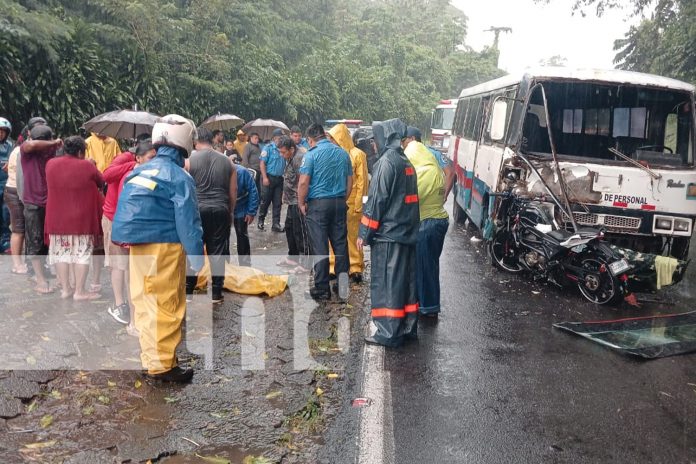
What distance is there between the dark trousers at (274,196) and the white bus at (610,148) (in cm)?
421

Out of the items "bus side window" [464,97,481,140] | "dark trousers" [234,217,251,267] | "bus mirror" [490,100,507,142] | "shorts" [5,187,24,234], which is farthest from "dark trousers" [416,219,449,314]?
"bus side window" [464,97,481,140]

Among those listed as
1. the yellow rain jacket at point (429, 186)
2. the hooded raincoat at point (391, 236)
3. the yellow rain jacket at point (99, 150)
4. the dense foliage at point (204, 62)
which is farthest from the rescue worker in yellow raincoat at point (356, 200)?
the dense foliage at point (204, 62)

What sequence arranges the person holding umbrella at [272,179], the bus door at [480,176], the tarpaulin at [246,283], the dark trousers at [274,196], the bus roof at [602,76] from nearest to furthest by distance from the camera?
the tarpaulin at [246,283] → the bus roof at [602,76] → the bus door at [480,176] → the person holding umbrella at [272,179] → the dark trousers at [274,196]

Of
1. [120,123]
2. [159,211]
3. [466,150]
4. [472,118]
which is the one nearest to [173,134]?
[159,211]

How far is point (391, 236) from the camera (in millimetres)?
5844

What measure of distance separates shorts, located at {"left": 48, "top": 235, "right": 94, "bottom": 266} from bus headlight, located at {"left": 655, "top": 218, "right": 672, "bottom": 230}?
6.46m

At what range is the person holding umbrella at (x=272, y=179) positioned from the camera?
1164 cm

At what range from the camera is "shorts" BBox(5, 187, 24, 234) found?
7446 mm

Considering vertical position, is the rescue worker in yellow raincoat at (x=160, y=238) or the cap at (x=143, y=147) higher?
the cap at (x=143, y=147)

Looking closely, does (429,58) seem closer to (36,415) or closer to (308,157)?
(308,157)

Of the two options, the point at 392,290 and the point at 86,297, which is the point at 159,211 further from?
the point at 86,297

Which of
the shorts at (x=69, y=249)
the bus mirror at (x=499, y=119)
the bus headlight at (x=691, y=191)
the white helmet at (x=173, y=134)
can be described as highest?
the bus mirror at (x=499, y=119)

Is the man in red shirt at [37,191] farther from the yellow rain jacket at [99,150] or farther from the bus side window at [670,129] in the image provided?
the bus side window at [670,129]

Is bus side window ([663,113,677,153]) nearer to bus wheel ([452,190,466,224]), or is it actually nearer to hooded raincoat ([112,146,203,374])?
bus wheel ([452,190,466,224])
